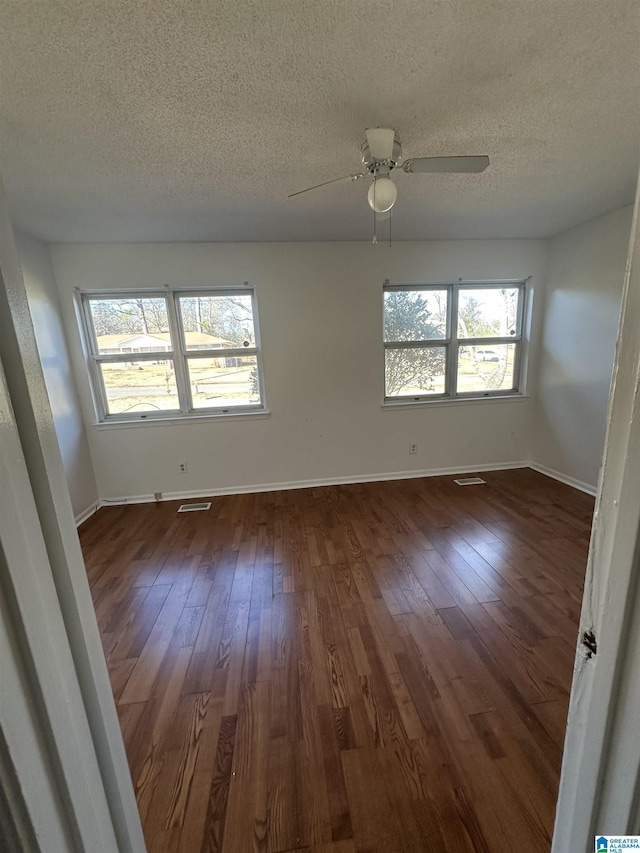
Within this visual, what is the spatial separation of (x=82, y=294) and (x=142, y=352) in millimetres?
704

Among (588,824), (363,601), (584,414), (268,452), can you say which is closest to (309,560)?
(363,601)

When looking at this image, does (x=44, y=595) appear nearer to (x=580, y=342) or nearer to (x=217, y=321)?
(x=217, y=321)

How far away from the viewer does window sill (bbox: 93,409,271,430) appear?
320cm

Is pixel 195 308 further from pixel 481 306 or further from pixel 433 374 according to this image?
pixel 481 306

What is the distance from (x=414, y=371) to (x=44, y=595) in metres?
3.52

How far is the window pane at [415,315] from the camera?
3342mm

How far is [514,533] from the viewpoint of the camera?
2475mm

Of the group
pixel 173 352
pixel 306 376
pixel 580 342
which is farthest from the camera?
pixel 306 376

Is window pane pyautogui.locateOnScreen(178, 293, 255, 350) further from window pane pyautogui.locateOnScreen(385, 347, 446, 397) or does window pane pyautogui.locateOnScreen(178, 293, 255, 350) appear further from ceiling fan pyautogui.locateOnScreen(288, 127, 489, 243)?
ceiling fan pyautogui.locateOnScreen(288, 127, 489, 243)

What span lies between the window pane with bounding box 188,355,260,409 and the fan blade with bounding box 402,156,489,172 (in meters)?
2.16

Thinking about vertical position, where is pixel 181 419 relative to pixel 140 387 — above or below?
below

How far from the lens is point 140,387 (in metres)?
3.27

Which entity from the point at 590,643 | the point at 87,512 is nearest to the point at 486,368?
the point at 590,643

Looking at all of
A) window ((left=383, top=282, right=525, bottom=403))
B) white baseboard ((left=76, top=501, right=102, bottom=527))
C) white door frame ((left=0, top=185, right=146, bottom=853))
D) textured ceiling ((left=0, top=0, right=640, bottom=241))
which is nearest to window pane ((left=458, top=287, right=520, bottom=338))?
window ((left=383, top=282, right=525, bottom=403))
